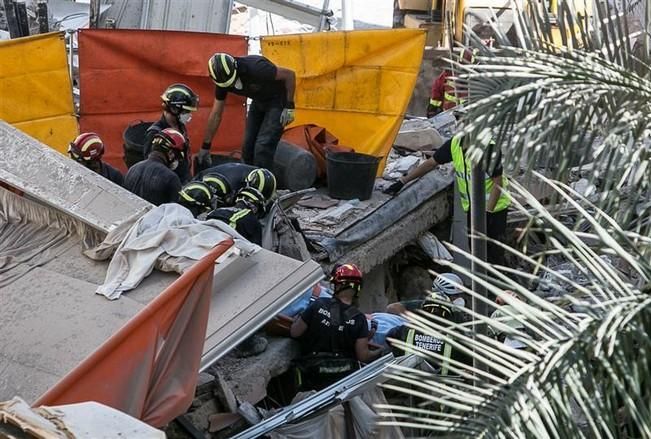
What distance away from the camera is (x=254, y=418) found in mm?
6918

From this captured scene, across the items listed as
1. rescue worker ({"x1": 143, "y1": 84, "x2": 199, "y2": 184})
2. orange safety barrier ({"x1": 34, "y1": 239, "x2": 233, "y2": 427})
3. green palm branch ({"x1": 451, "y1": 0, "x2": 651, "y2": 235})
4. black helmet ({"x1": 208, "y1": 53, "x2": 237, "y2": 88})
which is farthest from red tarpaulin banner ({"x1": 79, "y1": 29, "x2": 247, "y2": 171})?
green palm branch ({"x1": 451, "y1": 0, "x2": 651, "y2": 235})

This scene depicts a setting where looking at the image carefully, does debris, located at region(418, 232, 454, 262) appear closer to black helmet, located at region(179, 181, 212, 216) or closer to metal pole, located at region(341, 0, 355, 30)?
black helmet, located at region(179, 181, 212, 216)

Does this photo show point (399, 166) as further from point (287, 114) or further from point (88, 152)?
point (88, 152)

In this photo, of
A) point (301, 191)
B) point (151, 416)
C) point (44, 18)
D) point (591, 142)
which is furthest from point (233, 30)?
point (591, 142)

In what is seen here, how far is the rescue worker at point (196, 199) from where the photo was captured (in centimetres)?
800

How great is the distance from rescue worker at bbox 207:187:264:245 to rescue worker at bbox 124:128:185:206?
49 cm

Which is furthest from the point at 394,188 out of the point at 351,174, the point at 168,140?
the point at 168,140

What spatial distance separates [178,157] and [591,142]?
5587 millimetres

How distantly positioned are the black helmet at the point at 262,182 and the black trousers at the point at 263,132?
154cm

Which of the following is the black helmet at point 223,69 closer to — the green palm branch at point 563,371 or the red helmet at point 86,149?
the red helmet at point 86,149

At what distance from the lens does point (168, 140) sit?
27.6 feet

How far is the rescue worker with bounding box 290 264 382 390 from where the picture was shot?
7328 mm

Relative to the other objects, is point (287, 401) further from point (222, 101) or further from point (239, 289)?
point (222, 101)

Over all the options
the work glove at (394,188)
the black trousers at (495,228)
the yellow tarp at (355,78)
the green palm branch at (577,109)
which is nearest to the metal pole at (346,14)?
the yellow tarp at (355,78)
